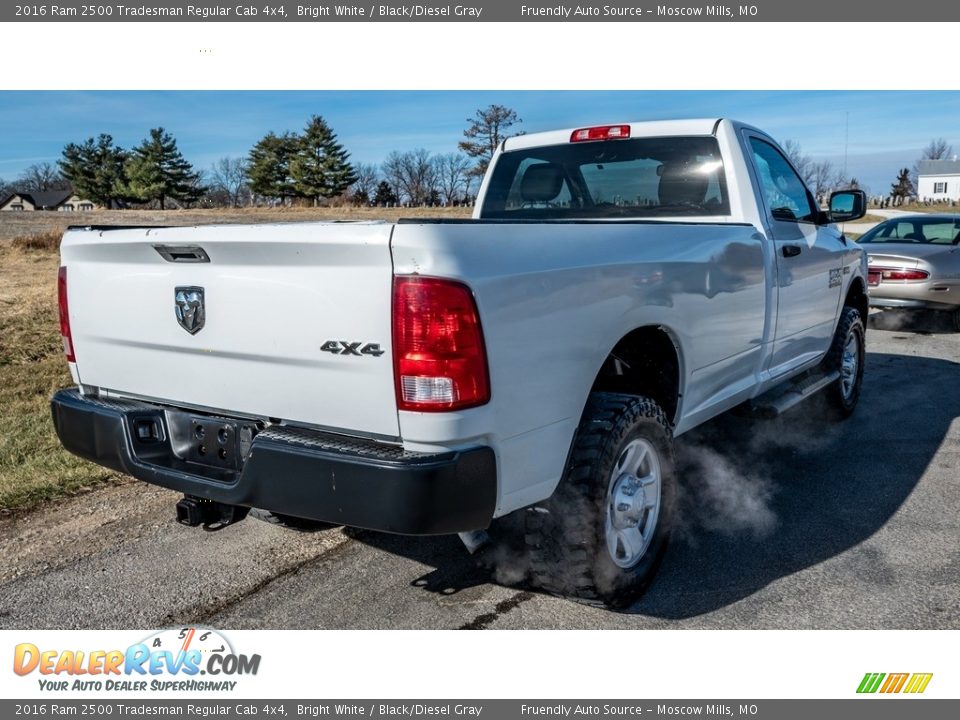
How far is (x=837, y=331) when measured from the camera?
228 inches

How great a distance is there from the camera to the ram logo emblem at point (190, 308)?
282cm

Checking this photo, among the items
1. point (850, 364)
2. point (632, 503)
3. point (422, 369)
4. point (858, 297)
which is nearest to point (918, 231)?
point (858, 297)

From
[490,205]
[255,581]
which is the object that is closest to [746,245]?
[490,205]

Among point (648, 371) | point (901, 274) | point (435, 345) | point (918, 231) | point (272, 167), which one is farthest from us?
point (272, 167)

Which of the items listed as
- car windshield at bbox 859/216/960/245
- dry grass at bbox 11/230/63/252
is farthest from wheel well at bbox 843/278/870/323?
dry grass at bbox 11/230/63/252

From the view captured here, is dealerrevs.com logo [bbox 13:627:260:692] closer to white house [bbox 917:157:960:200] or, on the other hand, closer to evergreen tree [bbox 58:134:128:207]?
evergreen tree [bbox 58:134:128:207]

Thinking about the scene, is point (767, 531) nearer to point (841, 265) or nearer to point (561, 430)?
point (561, 430)

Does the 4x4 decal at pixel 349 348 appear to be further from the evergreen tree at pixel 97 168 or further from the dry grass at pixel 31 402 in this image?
the evergreen tree at pixel 97 168

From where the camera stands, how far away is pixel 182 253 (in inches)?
112

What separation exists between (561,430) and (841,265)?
3727mm

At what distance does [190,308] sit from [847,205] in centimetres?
440

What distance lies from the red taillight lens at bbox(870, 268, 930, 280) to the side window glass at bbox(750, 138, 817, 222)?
5909 millimetres

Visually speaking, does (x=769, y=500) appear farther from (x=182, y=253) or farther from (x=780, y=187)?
(x=182, y=253)

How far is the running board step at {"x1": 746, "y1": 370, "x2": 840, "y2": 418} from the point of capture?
14.9 feet
